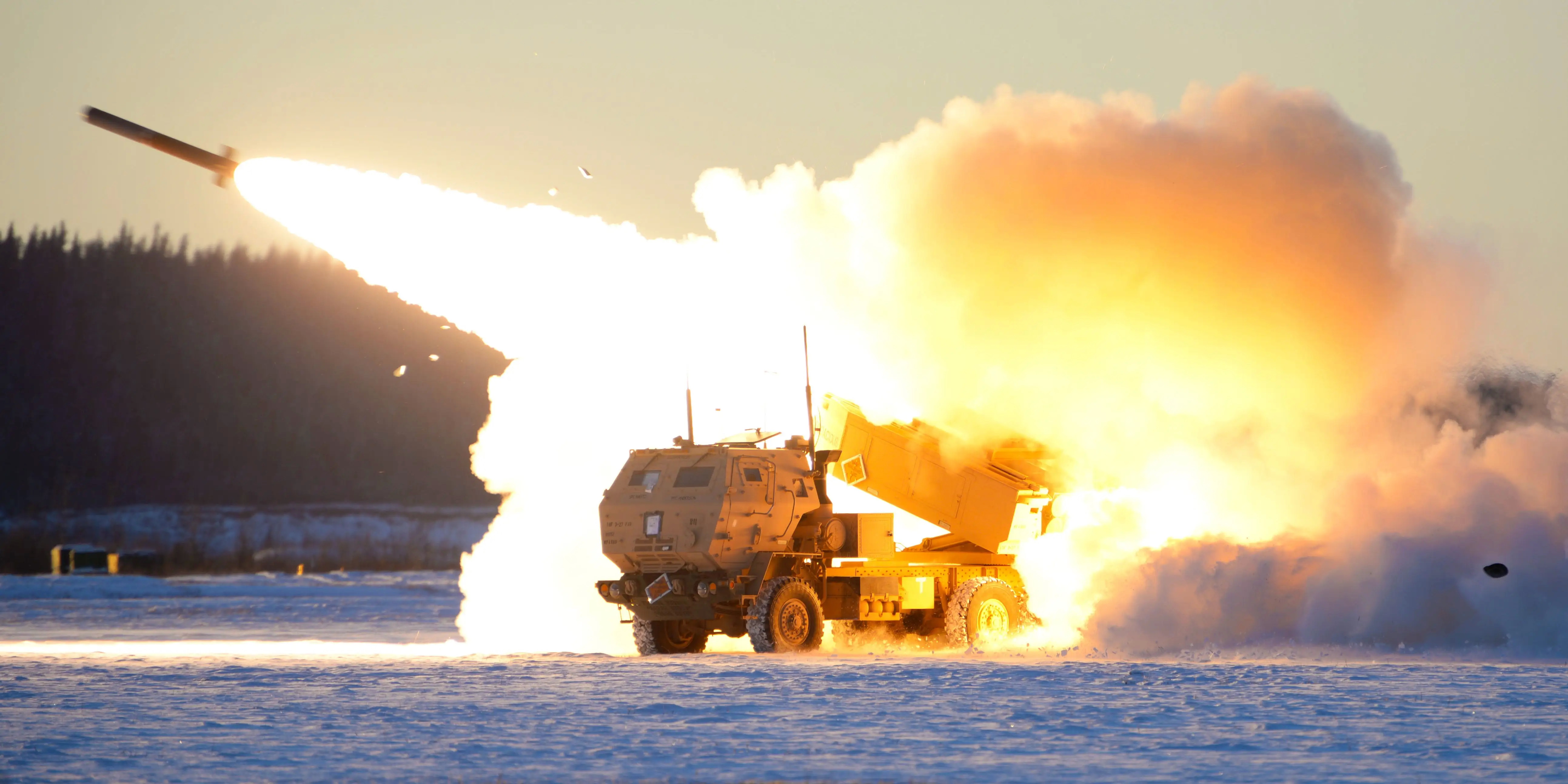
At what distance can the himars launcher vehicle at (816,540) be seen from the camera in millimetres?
24062

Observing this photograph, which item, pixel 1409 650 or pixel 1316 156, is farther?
pixel 1316 156

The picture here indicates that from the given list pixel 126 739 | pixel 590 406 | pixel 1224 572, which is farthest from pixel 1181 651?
pixel 126 739

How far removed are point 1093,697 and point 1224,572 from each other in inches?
266

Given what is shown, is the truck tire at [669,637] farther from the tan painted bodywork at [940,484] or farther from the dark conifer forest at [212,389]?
the dark conifer forest at [212,389]

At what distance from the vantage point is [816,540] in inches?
975

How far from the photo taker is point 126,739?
49.6 ft

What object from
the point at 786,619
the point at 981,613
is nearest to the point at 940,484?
the point at 981,613

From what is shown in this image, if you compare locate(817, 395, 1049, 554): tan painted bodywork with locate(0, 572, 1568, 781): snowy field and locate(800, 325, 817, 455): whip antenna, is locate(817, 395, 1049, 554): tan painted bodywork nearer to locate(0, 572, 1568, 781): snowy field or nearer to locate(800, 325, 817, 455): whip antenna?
locate(800, 325, 817, 455): whip antenna

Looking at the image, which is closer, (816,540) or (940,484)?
(816,540)

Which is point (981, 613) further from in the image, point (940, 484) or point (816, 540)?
point (816, 540)

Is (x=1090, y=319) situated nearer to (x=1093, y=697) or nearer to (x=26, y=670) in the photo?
(x=1093, y=697)

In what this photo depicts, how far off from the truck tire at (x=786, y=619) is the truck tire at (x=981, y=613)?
201cm

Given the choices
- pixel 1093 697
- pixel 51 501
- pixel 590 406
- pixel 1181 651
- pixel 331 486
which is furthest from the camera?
pixel 331 486

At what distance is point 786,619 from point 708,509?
5.67ft
